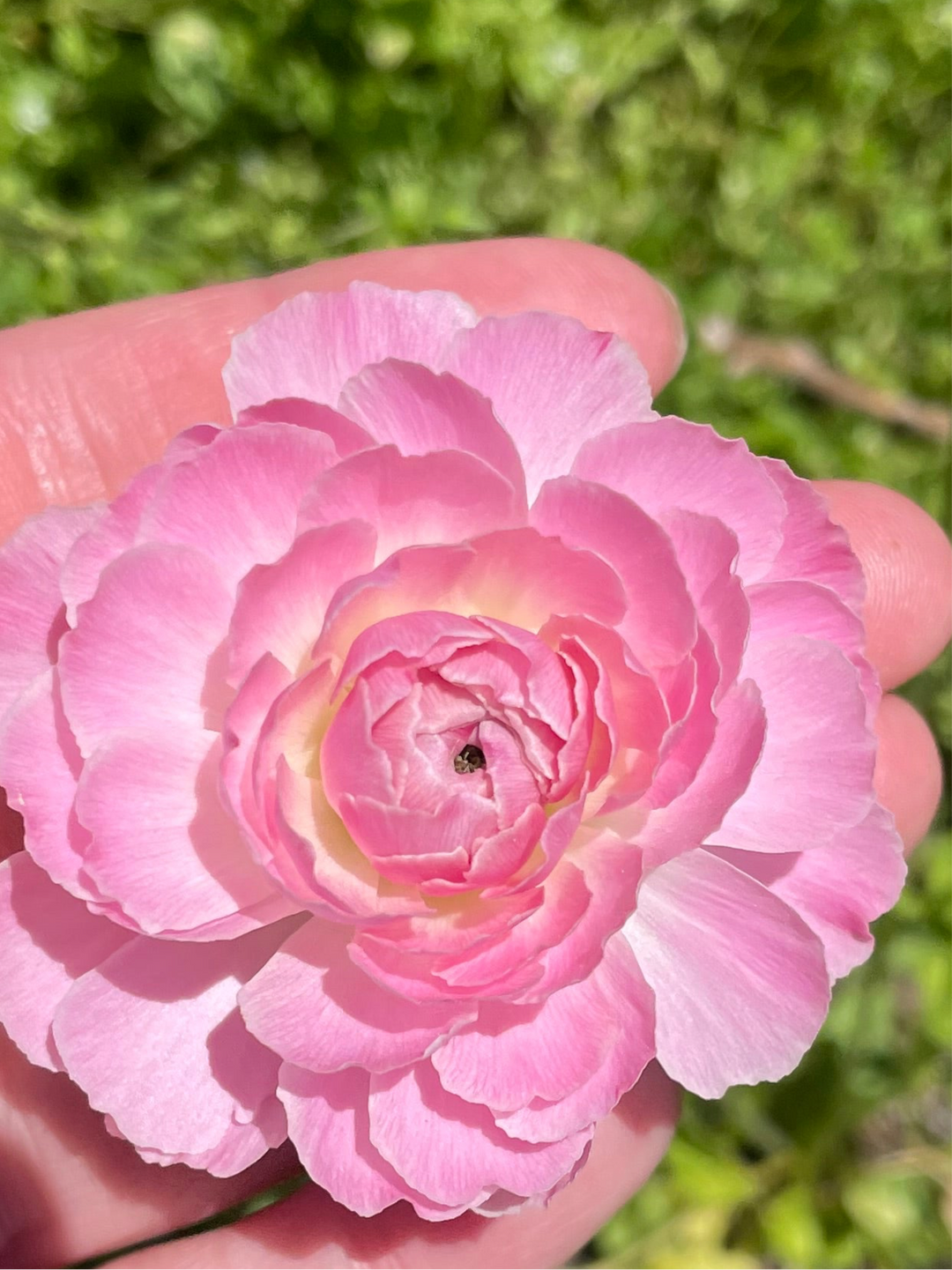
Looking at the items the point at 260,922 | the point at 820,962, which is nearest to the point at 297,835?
the point at 260,922

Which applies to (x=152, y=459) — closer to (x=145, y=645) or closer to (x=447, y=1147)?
(x=145, y=645)

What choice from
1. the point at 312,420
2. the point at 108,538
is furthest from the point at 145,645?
the point at 312,420

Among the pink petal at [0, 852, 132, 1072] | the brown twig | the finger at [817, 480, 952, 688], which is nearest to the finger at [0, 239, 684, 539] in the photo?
the finger at [817, 480, 952, 688]

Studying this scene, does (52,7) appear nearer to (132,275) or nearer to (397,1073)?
(132,275)

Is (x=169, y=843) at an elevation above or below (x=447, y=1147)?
above

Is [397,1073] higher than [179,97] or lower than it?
lower

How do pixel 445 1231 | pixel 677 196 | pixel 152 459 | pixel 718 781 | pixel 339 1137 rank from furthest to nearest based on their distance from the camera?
1. pixel 677 196
2. pixel 152 459
3. pixel 445 1231
4. pixel 339 1137
5. pixel 718 781
